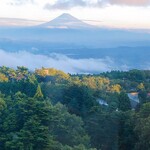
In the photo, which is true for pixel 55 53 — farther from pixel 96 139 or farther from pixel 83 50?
pixel 96 139

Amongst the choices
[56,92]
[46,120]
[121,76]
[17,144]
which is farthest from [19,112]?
[121,76]

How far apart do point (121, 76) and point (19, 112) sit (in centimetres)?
1977

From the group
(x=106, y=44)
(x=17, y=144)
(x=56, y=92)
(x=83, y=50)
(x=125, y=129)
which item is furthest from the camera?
(x=106, y=44)

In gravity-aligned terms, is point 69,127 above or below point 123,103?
below

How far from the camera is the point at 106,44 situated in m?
94.9

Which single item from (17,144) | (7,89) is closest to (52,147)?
(17,144)

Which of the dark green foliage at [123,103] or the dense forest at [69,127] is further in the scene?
the dark green foliage at [123,103]

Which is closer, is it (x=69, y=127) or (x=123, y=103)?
(x=69, y=127)

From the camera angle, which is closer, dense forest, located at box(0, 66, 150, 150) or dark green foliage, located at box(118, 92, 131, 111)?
dense forest, located at box(0, 66, 150, 150)

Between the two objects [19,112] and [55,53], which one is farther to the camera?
[55,53]

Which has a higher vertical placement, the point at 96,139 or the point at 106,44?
the point at 106,44

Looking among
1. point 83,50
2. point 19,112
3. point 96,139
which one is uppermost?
point 83,50

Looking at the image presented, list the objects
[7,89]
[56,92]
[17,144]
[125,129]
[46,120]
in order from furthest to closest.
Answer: [7,89]
[56,92]
[125,129]
[46,120]
[17,144]

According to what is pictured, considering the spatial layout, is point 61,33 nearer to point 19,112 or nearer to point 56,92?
point 56,92
